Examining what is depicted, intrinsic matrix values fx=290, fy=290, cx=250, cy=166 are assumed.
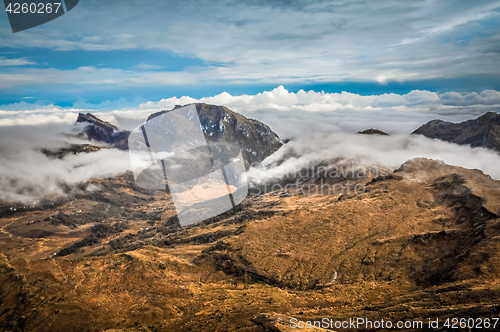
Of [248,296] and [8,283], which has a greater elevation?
[8,283]

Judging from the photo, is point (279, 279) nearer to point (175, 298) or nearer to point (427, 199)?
point (175, 298)

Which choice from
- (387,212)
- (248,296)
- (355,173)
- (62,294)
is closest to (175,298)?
(248,296)

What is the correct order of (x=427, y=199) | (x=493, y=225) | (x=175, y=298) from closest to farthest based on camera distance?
(x=175, y=298), (x=493, y=225), (x=427, y=199)

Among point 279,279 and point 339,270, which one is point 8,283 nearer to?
point 279,279

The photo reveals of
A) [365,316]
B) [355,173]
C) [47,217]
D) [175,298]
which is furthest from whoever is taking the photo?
[47,217]

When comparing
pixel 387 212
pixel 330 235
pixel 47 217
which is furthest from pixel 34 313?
pixel 47 217

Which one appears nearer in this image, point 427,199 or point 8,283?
point 8,283
